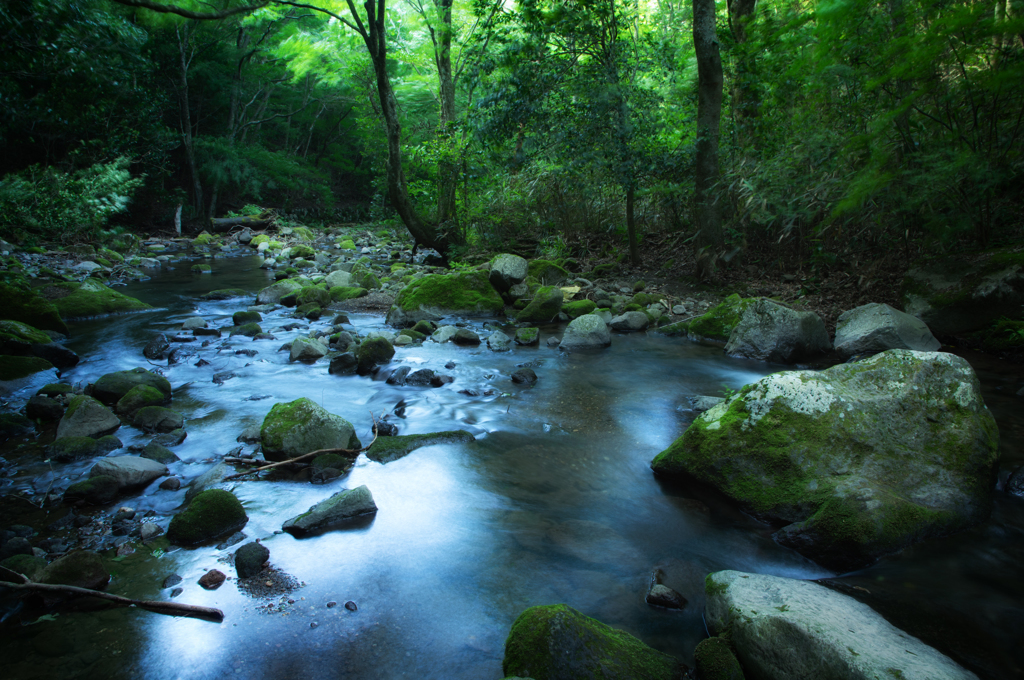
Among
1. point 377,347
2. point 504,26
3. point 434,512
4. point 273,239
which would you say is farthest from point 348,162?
point 434,512

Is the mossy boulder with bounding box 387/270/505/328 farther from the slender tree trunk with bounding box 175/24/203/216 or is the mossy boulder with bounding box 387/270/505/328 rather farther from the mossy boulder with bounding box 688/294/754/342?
the slender tree trunk with bounding box 175/24/203/216

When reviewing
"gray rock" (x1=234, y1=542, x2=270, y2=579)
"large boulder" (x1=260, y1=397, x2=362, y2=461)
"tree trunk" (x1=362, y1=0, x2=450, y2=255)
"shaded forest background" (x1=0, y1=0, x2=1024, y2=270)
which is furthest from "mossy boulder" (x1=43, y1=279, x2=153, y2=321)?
"gray rock" (x1=234, y1=542, x2=270, y2=579)

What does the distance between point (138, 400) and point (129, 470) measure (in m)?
1.57

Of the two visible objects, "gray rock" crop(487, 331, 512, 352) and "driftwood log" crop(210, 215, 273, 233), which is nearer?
"gray rock" crop(487, 331, 512, 352)

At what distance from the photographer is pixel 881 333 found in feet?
20.7

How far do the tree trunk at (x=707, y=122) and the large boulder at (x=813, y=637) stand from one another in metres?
8.15

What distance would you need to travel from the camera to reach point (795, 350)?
21.9 ft

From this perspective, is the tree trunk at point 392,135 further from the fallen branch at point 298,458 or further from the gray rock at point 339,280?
the fallen branch at point 298,458

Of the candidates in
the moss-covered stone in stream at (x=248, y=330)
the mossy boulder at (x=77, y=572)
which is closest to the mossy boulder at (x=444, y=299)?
the moss-covered stone in stream at (x=248, y=330)

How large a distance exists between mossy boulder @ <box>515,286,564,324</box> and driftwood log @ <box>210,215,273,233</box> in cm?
1748

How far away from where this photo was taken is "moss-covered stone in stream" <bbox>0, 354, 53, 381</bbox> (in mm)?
5531

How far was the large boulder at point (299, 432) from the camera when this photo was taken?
4098mm

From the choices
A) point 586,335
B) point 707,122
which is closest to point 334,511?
point 586,335

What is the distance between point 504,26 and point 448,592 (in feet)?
33.5
